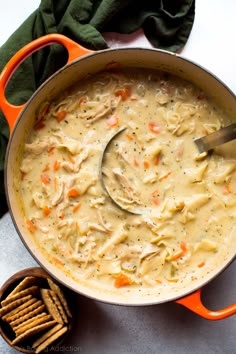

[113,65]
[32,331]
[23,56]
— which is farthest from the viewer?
[113,65]

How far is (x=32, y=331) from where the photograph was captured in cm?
187

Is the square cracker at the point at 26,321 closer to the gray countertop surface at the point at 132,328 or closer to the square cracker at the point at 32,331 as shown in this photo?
the square cracker at the point at 32,331

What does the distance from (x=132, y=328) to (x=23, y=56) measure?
1.01m

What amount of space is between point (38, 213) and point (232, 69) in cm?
84

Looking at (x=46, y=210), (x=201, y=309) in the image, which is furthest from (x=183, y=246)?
(x=46, y=210)

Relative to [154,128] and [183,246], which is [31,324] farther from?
[154,128]

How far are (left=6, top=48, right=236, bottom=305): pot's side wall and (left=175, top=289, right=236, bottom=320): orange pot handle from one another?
1.1 inches

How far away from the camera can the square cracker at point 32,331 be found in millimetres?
1863

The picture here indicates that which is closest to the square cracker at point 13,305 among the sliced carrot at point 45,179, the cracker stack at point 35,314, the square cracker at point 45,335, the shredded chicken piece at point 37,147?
the cracker stack at point 35,314

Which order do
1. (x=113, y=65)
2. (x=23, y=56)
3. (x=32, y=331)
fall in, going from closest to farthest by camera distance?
(x=23, y=56) < (x=32, y=331) < (x=113, y=65)

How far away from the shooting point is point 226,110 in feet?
6.46

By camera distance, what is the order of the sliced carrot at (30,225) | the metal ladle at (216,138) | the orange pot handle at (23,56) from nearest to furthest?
the orange pot handle at (23,56)
the metal ladle at (216,138)
the sliced carrot at (30,225)

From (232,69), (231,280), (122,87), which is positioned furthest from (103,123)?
(231,280)

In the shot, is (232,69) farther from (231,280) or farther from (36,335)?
(36,335)
